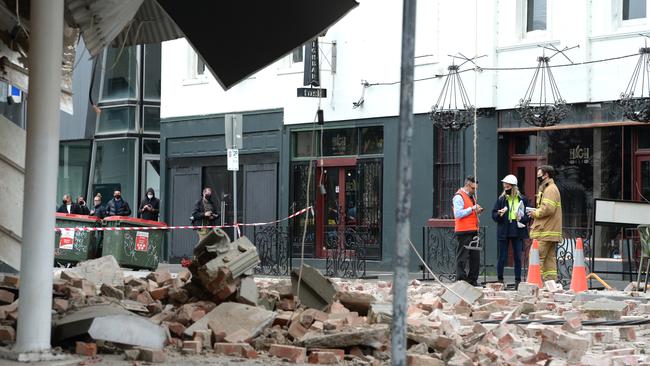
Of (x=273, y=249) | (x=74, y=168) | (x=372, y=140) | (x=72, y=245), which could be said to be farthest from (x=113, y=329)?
(x=74, y=168)

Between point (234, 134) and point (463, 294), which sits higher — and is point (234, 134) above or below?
above

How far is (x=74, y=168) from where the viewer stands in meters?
41.2

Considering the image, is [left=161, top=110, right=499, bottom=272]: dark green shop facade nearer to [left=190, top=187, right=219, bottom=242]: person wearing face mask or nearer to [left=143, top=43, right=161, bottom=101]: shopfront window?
[left=190, top=187, right=219, bottom=242]: person wearing face mask

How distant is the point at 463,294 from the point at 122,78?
25496 mm

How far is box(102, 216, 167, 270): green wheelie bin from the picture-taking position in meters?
26.8

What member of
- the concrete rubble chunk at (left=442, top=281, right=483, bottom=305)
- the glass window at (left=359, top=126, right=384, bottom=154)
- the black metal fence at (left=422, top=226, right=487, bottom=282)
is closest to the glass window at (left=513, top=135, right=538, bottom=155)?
the black metal fence at (left=422, top=226, right=487, bottom=282)

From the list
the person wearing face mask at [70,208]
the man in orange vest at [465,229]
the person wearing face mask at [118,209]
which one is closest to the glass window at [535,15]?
the man in orange vest at [465,229]

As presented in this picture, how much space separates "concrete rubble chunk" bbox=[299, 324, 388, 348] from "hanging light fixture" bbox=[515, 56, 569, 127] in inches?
631

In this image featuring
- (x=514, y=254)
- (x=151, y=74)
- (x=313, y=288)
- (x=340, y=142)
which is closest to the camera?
(x=313, y=288)

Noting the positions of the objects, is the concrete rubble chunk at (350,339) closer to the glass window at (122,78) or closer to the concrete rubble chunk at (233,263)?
the concrete rubble chunk at (233,263)

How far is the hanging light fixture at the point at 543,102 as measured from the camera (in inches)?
989

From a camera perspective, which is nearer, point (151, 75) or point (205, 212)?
point (205, 212)

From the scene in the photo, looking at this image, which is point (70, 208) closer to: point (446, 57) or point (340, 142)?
point (340, 142)

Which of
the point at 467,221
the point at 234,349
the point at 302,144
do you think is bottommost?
the point at 234,349
